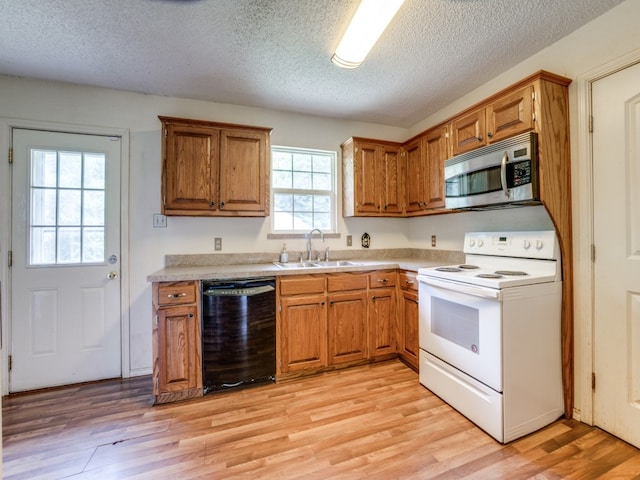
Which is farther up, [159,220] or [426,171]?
[426,171]

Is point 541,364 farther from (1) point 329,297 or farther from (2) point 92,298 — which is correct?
(2) point 92,298

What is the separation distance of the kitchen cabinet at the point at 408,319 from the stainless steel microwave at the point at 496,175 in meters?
0.73

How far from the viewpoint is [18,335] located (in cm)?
245

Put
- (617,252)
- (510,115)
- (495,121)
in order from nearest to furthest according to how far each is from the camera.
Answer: (617,252), (510,115), (495,121)

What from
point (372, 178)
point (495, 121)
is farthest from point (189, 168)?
point (495, 121)

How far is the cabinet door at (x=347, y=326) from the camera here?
2650 millimetres

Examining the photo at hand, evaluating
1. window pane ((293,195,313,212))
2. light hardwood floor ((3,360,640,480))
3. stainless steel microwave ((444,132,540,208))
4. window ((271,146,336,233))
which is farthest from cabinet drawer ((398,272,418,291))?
window pane ((293,195,313,212))

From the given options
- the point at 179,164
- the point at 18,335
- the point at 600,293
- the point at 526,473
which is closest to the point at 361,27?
the point at 179,164

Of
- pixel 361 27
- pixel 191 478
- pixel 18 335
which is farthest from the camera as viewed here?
pixel 18 335

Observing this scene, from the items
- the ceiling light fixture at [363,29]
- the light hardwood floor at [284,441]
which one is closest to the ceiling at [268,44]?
the ceiling light fixture at [363,29]

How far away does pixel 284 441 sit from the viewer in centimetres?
185

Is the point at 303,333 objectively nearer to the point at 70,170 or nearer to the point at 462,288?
the point at 462,288

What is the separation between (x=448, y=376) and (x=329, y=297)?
1043 millimetres

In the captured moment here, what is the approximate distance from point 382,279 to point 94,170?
8.64ft
